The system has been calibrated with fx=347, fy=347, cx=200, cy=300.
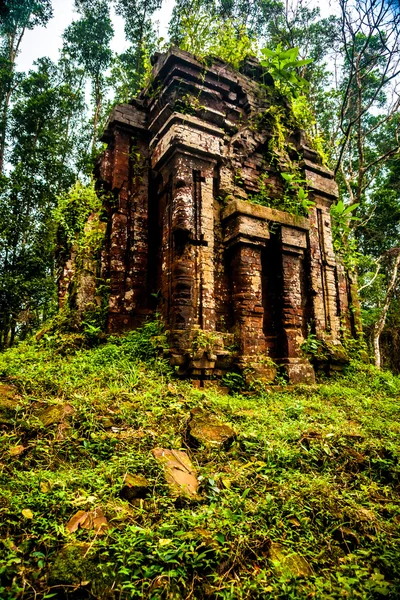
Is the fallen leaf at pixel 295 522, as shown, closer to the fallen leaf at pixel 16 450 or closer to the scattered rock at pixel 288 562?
the scattered rock at pixel 288 562

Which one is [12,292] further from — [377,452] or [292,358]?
[377,452]

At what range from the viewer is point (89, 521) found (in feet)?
6.22

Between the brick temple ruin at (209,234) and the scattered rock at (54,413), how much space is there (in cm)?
183

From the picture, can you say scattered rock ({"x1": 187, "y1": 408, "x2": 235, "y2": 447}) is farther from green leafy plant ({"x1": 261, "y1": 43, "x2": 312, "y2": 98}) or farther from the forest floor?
green leafy plant ({"x1": 261, "y1": 43, "x2": 312, "y2": 98})

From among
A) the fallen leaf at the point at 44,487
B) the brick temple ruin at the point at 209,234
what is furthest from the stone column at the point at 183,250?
the fallen leaf at the point at 44,487

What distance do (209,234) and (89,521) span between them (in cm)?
434

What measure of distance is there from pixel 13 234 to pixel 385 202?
16605mm

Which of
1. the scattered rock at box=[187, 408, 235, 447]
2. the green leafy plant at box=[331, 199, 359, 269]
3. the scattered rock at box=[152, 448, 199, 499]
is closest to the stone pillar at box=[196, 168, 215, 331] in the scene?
the scattered rock at box=[187, 408, 235, 447]

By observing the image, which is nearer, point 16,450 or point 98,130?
point 16,450

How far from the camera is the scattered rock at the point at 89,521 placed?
1855mm

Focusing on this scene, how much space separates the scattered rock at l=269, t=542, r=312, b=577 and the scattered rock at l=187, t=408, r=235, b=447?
1095 mm

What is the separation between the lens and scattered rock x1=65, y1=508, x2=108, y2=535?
186cm

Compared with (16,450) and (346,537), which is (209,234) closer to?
(16,450)

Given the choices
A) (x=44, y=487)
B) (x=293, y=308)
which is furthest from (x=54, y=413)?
(x=293, y=308)
